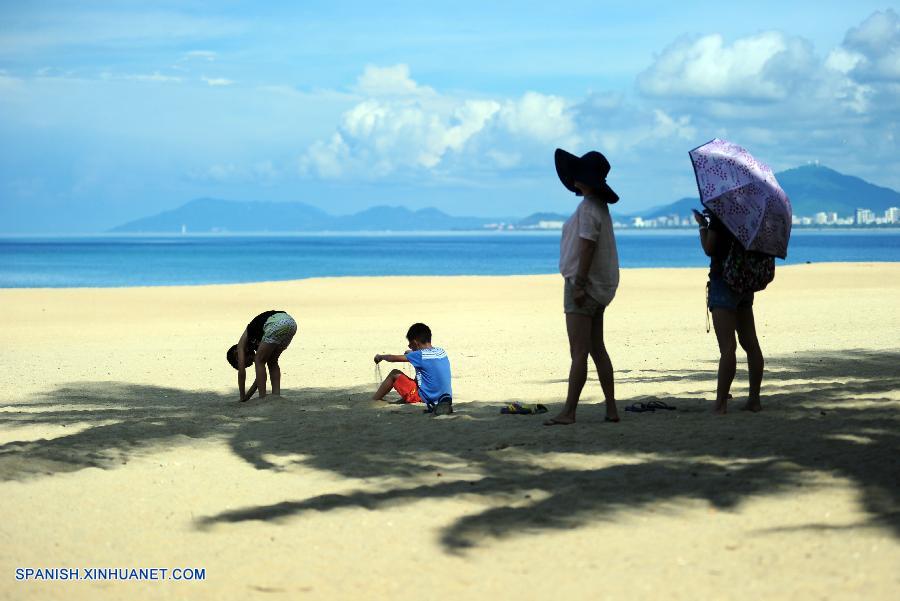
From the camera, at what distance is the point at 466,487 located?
20.4ft

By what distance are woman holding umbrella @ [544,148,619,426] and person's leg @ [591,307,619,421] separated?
59 millimetres

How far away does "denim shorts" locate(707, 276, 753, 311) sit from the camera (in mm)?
7742

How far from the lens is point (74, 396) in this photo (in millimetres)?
11695

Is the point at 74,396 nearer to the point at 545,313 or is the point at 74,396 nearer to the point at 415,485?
the point at 415,485

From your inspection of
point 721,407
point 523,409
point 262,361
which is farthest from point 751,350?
point 262,361

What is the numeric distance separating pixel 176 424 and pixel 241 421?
545 millimetres

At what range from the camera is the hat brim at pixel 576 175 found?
7.48 metres

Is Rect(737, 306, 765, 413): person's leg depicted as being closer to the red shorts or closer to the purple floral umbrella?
the purple floral umbrella

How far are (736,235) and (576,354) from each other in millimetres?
1386

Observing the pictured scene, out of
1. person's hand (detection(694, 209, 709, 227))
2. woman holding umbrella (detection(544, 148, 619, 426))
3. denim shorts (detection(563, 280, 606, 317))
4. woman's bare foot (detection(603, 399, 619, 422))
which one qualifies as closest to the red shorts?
woman's bare foot (detection(603, 399, 619, 422))

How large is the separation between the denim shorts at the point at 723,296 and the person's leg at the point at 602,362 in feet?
2.59

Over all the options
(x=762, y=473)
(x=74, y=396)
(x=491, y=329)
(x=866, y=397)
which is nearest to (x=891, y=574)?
(x=762, y=473)

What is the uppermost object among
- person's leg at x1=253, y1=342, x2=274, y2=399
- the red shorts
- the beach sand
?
person's leg at x1=253, y1=342, x2=274, y2=399

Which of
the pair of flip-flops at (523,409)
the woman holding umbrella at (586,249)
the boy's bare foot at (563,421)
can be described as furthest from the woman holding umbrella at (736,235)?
the pair of flip-flops at (523,409)
